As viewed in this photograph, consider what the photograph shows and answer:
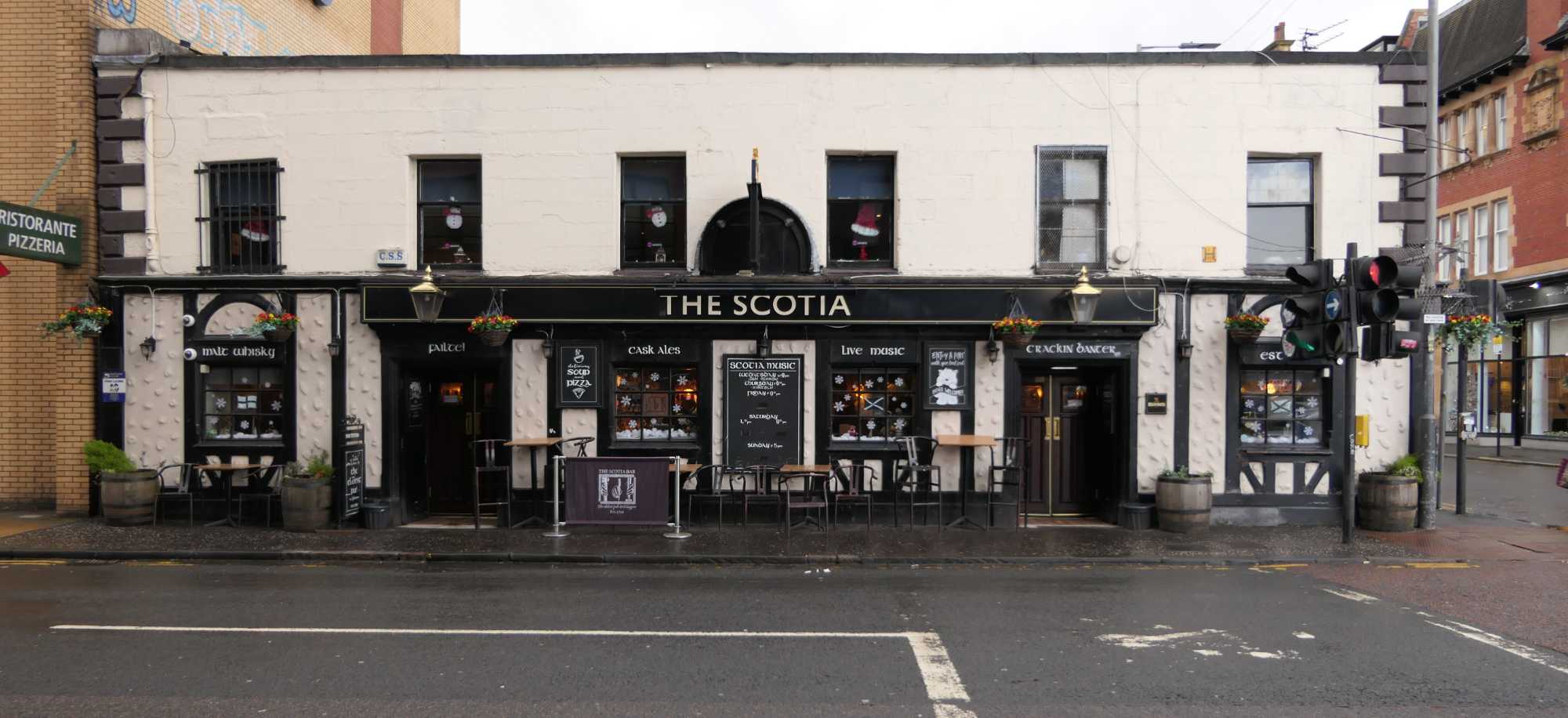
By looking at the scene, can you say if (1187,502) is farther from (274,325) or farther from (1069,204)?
(274,325)

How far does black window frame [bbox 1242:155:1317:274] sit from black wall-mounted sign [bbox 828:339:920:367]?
4.89 metres

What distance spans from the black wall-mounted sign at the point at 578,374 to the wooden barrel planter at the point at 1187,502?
7846 millimetres

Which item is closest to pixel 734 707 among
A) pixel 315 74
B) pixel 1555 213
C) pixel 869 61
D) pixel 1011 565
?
pixel 1011 565

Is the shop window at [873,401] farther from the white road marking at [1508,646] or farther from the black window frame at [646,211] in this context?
the white road marking at [1508,646]

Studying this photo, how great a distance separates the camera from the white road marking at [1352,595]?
27.1 ft

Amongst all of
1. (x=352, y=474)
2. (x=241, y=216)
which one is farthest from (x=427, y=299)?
(x=241, y=216)

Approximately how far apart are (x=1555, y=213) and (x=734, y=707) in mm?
31211

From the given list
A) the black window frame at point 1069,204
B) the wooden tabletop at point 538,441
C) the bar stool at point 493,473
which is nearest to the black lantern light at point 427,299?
the bar stool at point 493,473

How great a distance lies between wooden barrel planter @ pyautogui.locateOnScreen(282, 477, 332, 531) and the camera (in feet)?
38.0

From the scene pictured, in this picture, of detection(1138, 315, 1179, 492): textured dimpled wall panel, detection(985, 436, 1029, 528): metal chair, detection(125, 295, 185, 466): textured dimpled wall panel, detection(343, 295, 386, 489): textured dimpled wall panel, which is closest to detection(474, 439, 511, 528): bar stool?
detection(343, 295, 386, 489): textured dimpled wall panel

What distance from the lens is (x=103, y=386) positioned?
41.0ft

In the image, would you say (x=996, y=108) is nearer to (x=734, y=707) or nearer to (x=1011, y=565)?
(x=1011, y=565)

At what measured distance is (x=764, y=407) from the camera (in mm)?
12258

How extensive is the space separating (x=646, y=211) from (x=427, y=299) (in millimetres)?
3222
